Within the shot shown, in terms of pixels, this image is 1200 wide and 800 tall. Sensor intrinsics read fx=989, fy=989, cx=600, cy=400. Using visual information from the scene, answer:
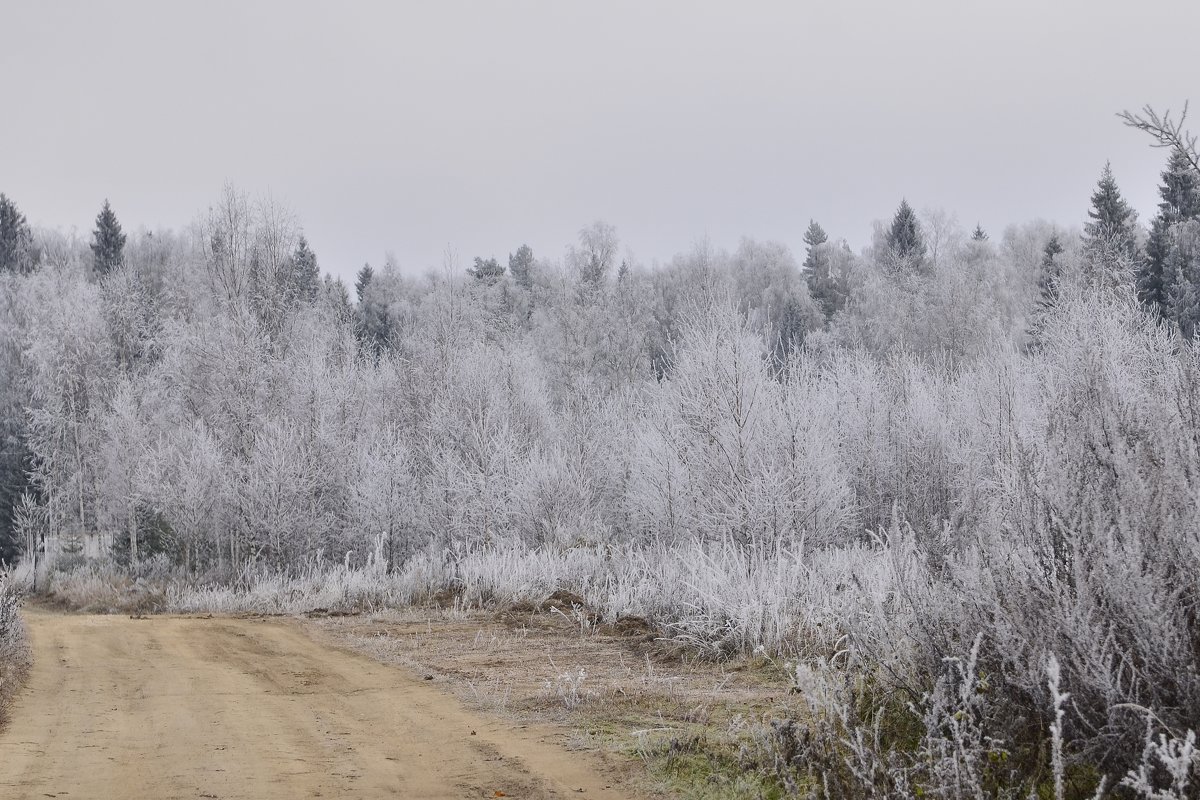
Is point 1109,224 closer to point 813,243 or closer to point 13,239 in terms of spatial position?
point 813,243

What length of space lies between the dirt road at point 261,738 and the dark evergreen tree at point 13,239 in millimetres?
57916

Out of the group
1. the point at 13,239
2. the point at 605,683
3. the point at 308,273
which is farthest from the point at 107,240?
the point at 605,683

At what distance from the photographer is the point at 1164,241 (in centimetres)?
3781

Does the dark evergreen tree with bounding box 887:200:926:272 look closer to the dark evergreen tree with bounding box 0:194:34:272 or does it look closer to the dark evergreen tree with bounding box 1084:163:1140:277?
the dark evergreen tree with bounding box 1084:163:1140:277

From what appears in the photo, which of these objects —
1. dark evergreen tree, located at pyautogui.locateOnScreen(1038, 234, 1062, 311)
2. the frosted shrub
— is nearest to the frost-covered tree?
dark evergreen tree, located at pyautogui.locateOnScreen(1038, 234, 1062, 311)

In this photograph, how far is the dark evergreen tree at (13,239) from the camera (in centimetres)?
6021

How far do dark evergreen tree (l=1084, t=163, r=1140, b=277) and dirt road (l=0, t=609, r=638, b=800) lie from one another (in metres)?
37.9

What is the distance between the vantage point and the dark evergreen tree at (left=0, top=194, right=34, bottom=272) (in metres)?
60.2

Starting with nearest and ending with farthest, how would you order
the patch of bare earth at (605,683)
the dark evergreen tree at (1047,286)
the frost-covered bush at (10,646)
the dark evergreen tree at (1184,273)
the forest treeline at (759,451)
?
the forest treeline at (759,451), the patch of bare earth at (605,683), the frost-covered bush at (10,646), the dark evergreen tree at (1184,273), the dark evergreen tree at (1047,286)

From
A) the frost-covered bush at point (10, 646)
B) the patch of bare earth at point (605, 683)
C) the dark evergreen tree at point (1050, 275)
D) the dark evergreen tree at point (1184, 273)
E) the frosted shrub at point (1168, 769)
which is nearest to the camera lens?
the frosted shrub at point (1168, 769)

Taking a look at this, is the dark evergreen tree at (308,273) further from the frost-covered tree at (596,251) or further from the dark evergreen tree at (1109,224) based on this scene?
the dark evergreen tree at (1109,224)

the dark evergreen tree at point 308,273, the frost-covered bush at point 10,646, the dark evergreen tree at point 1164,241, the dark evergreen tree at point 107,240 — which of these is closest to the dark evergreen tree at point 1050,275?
the dark evergreen tree at point 1164,241

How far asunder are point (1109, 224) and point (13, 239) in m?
62.3

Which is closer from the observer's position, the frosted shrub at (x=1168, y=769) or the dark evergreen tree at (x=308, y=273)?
the frosted shrub at (x=1168, y=769)
